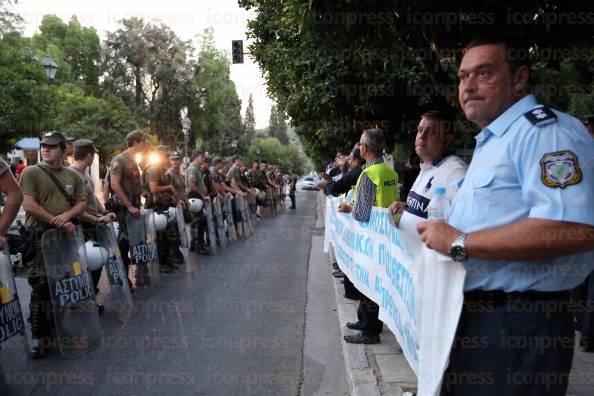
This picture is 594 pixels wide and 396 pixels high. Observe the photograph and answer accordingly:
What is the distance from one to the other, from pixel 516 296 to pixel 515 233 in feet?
0.92

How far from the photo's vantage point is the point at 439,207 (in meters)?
2.82

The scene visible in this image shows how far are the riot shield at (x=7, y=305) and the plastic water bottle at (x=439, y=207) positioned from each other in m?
2.97

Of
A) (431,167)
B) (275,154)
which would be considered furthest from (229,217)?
(275,154)

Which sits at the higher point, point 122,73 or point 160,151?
point 122,73

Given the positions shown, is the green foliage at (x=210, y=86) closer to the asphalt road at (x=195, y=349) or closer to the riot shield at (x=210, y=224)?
the riot shield at (x=210, y=224)

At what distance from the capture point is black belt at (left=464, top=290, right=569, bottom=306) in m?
1.80

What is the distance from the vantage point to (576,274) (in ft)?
5.85

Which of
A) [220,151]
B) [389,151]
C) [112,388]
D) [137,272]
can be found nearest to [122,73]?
[220,151]

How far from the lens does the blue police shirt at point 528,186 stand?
5.28ft

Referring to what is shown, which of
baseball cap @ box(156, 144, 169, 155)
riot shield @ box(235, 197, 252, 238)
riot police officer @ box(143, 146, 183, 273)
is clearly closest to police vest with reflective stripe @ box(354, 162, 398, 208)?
riot police officer @ box(143, 146, 183, 273)

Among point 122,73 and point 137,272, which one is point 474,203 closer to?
point 137,272

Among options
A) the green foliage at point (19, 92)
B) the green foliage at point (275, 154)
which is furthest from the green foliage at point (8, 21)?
the green foliage at point (275, 154)

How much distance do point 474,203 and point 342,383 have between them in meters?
2.83

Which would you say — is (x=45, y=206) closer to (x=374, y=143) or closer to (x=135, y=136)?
(x=135, y=136)
